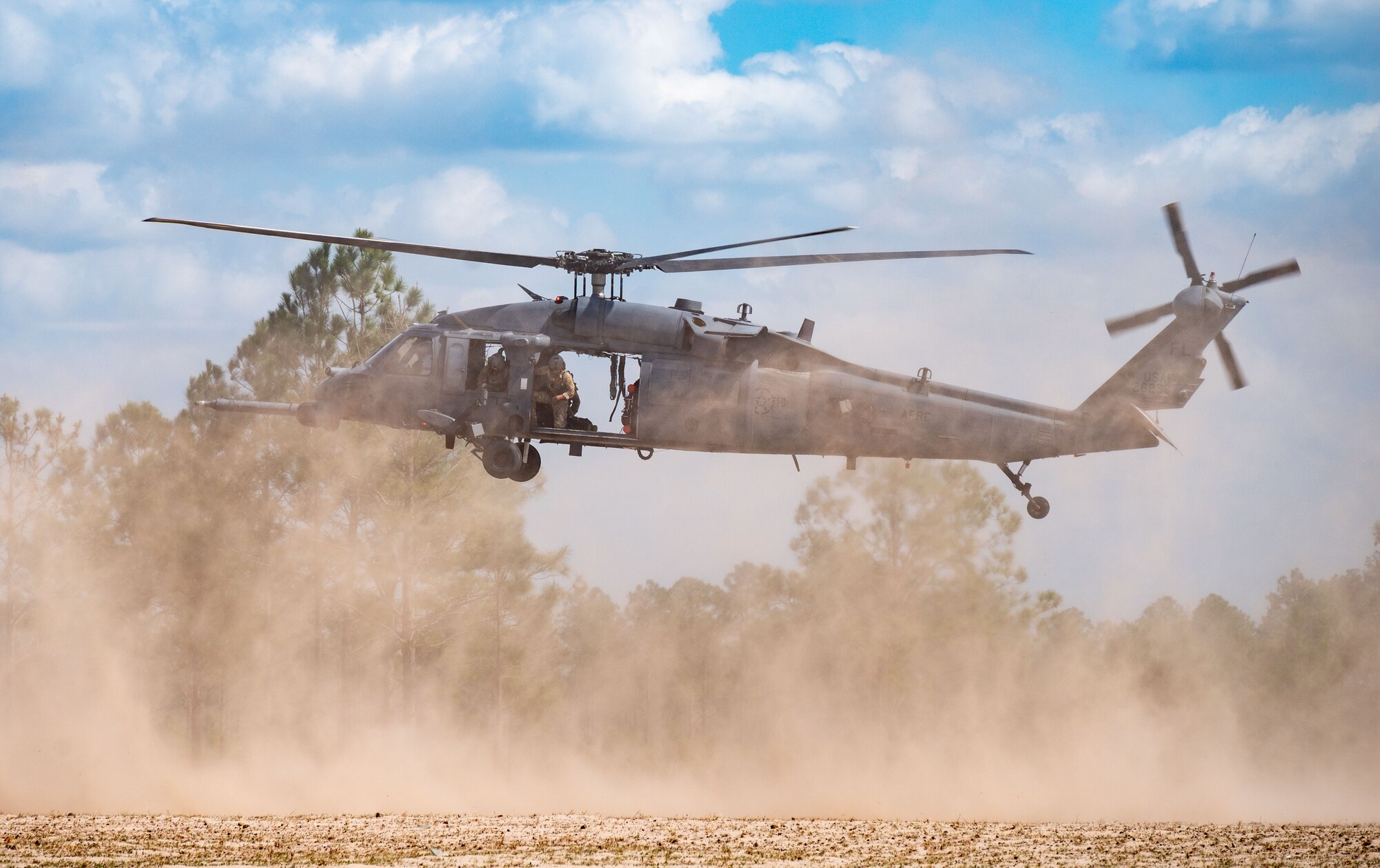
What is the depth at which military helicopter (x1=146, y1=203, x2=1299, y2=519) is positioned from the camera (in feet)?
60.4

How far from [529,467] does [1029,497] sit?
23.2 feet

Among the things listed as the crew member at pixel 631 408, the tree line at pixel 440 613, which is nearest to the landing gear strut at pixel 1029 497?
the crew member at pixel 631 408

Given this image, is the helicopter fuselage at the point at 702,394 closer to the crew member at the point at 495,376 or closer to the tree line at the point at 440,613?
the crew member at the point at 495,376

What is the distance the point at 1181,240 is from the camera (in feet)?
63.1

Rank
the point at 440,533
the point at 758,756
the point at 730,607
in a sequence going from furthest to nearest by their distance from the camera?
the point at 730,607 → the point at 758,756 → the point at 440,533

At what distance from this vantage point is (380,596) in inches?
1310

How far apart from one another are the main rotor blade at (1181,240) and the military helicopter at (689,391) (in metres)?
0.03

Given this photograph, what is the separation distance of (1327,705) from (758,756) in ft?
56.0

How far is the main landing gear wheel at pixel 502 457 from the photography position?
18.6m

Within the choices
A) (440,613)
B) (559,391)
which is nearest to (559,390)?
(559,391)

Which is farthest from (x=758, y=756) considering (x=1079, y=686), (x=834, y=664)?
(x=1079, y=686)

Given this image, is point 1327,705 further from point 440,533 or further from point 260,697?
point 260,697

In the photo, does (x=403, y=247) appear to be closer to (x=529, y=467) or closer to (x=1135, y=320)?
(x=529, y=467)

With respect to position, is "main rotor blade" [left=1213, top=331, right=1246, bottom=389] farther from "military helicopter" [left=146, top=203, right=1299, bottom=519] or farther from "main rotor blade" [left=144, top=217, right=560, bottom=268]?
"main rotor blade" [left=144, top=217, right=560, bottom=268]
